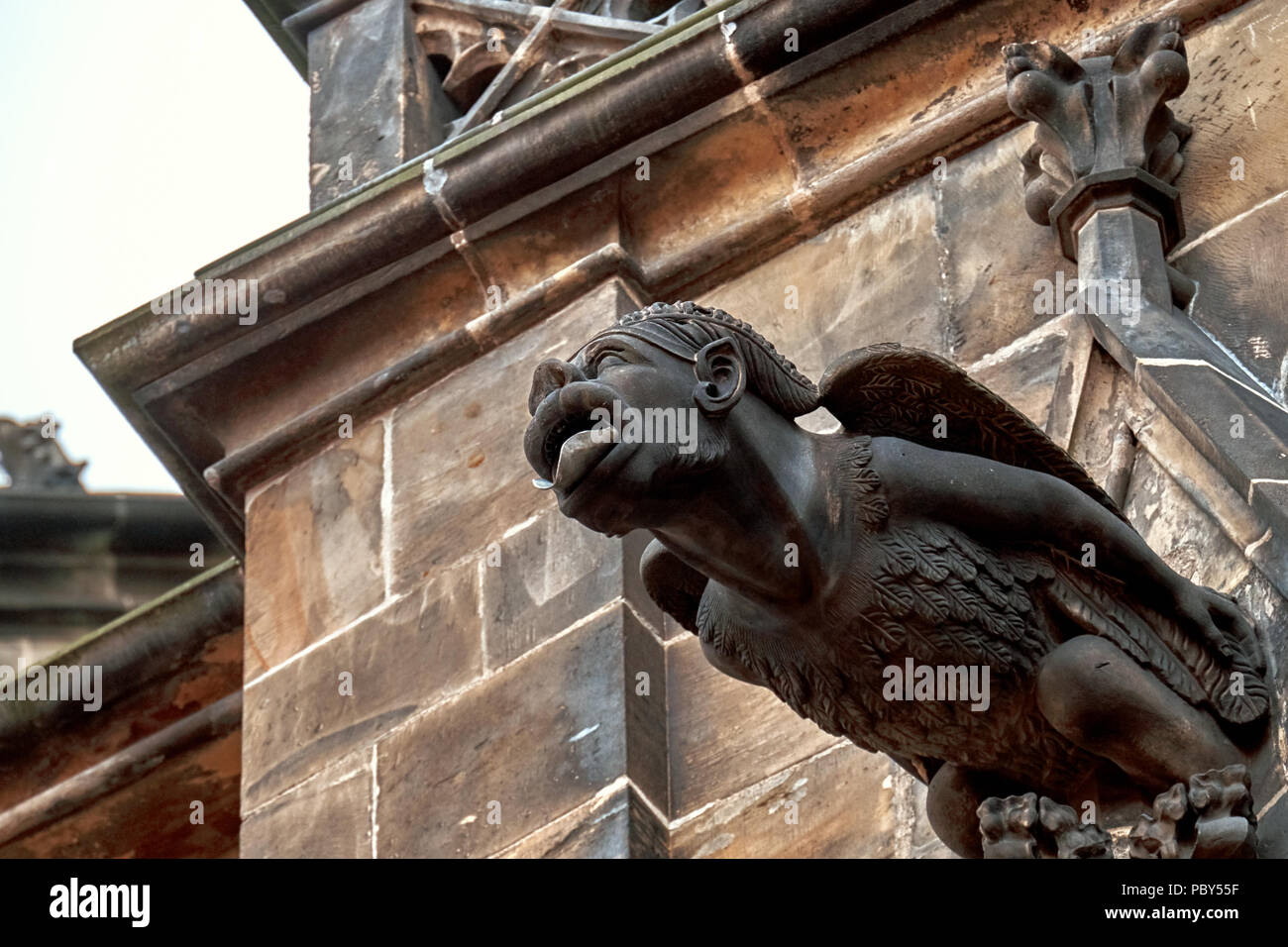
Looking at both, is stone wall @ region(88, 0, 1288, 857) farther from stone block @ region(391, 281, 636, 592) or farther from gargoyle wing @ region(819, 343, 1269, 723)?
gargoyle wing @ region(819, 343, 1269, 723)

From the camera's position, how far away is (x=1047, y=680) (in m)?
4.48

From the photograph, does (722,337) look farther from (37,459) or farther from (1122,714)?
(37,459)

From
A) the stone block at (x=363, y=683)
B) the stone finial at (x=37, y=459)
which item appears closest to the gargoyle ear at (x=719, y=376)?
the stone block at (x=363, y=683)

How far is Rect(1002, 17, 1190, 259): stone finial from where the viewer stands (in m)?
5.68

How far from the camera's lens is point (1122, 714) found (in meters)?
4.48

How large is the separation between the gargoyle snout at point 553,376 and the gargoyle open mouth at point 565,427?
0.02 m

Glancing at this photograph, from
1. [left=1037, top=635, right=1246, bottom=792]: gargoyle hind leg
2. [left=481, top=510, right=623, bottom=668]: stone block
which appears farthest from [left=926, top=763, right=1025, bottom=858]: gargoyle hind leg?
[left=481, top=510, right=623, bottom=668]: stone block

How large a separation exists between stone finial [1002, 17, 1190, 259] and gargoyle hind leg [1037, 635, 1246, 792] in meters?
1.37

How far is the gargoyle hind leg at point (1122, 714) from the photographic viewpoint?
176 inches

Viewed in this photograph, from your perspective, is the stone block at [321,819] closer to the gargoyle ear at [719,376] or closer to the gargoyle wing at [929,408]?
the gargoyle wing at [929,408]

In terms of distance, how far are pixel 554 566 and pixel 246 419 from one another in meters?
1.01
